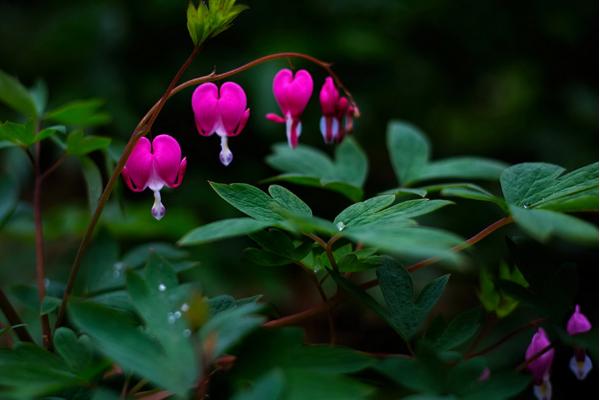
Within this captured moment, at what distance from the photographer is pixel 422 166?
4.21 ft

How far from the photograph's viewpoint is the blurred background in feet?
9.21

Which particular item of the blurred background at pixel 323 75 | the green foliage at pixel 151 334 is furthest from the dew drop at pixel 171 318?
the blurred background at pixel 323 75

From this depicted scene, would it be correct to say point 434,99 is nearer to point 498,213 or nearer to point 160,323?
point 498,213

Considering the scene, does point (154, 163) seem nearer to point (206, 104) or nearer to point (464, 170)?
point (206, 104)

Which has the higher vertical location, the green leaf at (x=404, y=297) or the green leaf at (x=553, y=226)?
the green leaf at (x=553, y=226)

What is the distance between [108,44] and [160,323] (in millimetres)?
2599

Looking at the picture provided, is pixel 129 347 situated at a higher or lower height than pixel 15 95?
lower

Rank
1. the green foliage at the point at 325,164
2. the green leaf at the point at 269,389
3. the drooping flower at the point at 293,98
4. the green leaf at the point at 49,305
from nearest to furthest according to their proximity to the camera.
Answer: the green leaf at the point at 269,389 < the green leaf at the point at 49,305 < the drooping flower at the point at 293,98 < the green foliage at the point at 325,164

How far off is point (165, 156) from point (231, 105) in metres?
0.13

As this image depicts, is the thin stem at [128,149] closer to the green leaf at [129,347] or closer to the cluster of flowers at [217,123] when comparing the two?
the cluster of flowers at [217,123]

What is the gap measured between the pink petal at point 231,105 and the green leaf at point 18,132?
27cm

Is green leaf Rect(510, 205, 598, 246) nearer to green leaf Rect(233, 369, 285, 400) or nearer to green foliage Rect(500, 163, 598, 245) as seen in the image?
green foliage Rect(500, 163, 598, 245)

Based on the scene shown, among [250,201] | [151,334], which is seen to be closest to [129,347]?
[151,334]

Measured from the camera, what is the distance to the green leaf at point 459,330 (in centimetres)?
75
